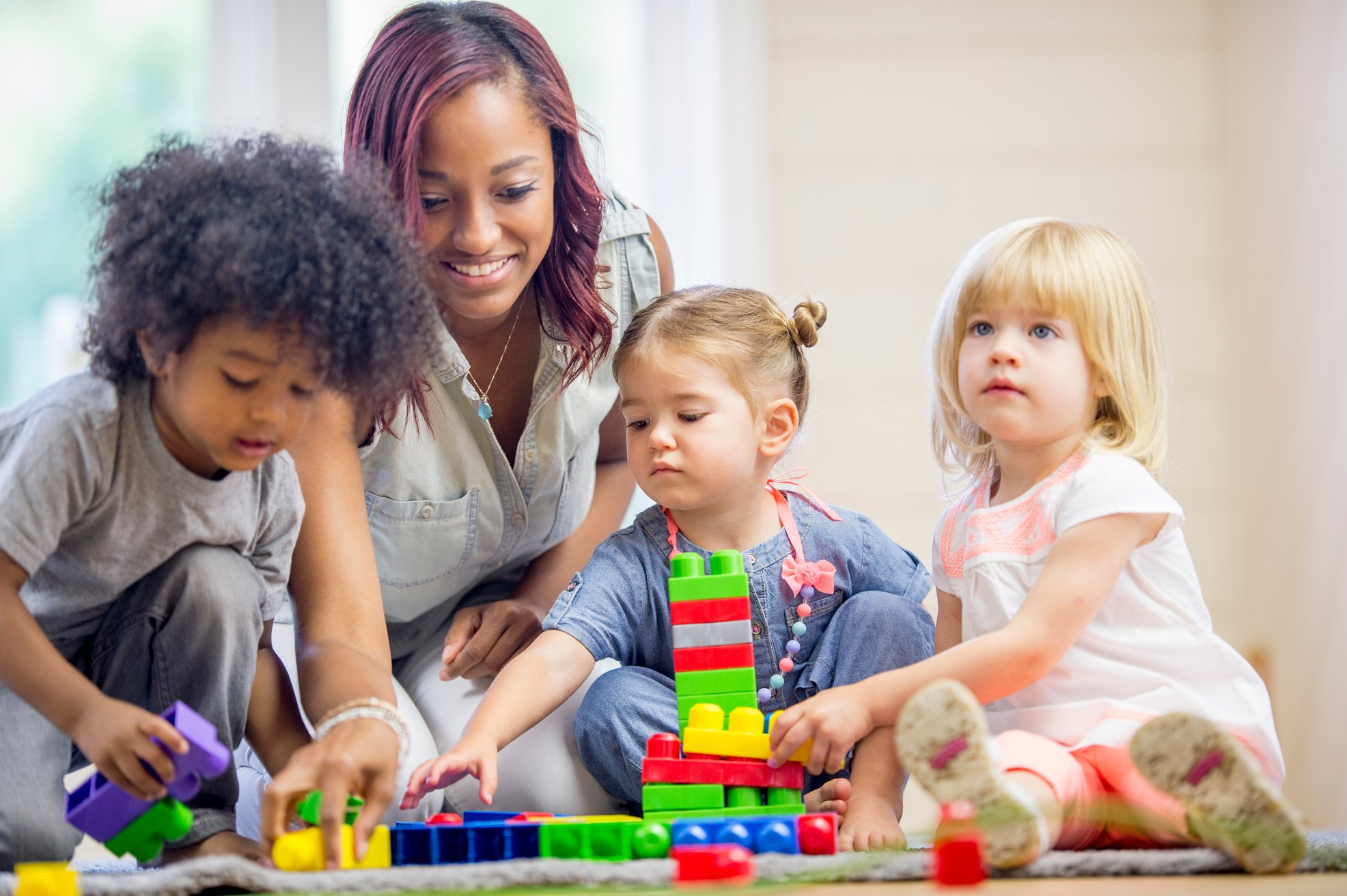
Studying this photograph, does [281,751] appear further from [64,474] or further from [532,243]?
A: [532,243]

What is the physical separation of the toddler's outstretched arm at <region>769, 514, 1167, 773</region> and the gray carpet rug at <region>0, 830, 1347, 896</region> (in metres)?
0.15

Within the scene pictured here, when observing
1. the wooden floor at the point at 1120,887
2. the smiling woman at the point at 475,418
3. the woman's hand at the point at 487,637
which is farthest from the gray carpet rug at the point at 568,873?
the woman's hand at the point at 487,637

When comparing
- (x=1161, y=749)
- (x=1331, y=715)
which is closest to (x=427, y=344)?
(x=1161, y=749)

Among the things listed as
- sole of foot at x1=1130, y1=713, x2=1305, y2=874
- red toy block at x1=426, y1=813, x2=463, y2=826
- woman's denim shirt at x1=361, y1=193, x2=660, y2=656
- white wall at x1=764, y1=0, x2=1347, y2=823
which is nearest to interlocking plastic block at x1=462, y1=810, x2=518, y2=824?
red toy block at x1=426, y1=813, x2=463, y2=826

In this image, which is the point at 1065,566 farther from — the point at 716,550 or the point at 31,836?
the point at 31,836

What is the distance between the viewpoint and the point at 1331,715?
2.06 m

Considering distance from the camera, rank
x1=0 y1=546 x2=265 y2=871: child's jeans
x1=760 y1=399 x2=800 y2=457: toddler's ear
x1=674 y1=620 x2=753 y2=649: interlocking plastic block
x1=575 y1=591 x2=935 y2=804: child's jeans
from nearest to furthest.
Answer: x1=0 y1=546 x2=265 y2=871: child's jeans → x1=674 y1=620 x2=753 y2=649: interlocking plastic block → x1=575 y1=591 x2=935 y2=804: child's jeans → x1=760 y1=399 x2=800 y2=457: toddler's ear

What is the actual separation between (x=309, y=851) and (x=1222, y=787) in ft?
2.19

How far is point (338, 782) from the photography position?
90 centimetres

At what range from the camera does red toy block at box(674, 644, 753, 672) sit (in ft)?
3.79

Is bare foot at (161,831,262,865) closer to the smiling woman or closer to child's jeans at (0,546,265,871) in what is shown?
child's jeans at (0,546,265,871)

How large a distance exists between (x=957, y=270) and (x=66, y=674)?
3.03 ft

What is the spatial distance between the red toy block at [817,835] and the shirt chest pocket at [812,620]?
0.37 m

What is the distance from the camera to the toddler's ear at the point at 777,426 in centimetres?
141
